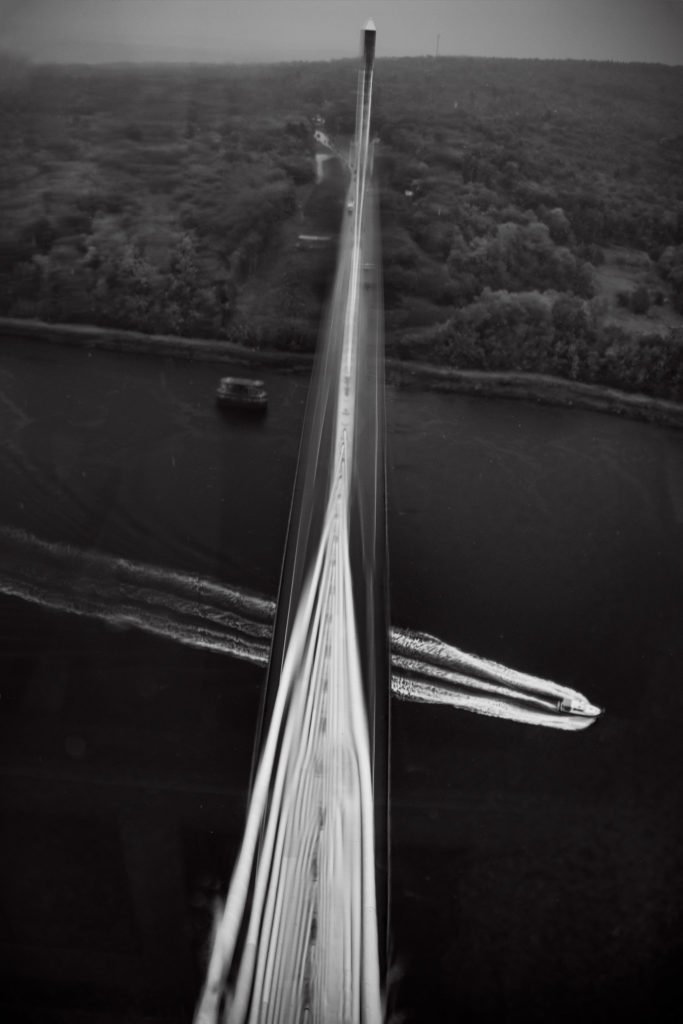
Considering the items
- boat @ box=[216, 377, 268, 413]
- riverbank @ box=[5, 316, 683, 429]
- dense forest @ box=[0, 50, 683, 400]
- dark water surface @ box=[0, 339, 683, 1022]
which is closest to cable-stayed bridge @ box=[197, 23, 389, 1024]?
dark water surface @ box=[0, 339, 683, 1022]

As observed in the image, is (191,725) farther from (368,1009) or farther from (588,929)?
(588,929)

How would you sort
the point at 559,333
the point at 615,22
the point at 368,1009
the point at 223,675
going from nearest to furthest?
1. the point at 368,1009
2. the point at 223,675
3. the point at 559,333
4. the point at 615,22

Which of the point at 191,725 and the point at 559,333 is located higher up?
the point at 559,333

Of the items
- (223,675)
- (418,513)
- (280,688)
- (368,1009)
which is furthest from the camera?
(418,513)

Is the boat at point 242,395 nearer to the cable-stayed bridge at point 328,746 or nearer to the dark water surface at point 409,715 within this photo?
the dark water surface at point 409,715

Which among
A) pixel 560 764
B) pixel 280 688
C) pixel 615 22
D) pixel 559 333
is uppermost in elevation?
pixel 615 22

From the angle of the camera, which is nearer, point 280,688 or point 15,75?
point 280,688

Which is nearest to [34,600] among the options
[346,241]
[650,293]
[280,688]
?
[280,688]
